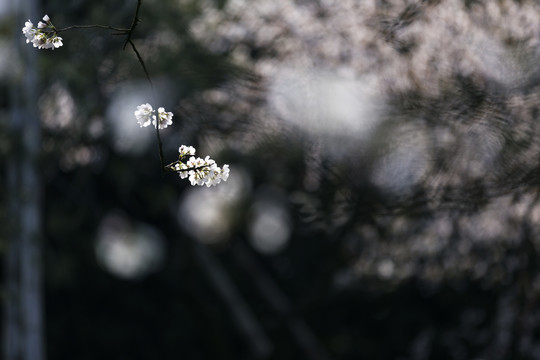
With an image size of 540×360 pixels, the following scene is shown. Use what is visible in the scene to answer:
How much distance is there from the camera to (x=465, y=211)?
13.4 feet

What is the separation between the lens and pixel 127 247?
6.99 metres

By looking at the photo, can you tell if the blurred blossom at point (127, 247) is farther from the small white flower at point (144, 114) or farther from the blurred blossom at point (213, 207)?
the small white flower at point (144, 114)

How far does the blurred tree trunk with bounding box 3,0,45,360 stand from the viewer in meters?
6.03

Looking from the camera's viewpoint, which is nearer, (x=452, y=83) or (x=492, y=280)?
(x=452, y=83)

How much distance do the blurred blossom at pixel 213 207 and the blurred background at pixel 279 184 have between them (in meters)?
0.03

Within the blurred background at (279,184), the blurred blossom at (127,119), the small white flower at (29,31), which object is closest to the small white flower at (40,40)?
the small white flower at (29,31)

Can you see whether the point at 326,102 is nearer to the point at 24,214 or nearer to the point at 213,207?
the point at 213,207

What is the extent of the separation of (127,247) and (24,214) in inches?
43.6

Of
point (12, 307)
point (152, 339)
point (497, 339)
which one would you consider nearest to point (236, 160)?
point (497, 339)

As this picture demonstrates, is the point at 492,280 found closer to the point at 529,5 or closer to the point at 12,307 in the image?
the point at 529,5

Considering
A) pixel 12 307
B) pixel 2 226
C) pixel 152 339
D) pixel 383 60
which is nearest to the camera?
pixel 383 60

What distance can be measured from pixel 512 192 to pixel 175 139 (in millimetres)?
2092

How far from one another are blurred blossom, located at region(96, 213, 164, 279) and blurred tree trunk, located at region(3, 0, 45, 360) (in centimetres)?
63

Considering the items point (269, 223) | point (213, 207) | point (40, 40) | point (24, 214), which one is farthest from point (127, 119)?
point (40, 40)
